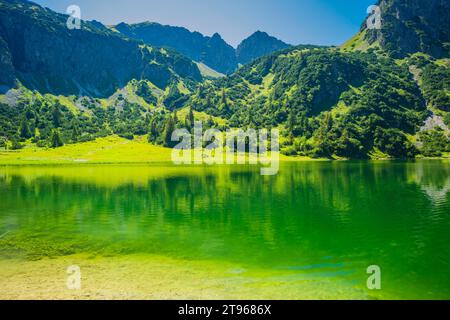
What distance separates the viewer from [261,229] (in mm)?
50844

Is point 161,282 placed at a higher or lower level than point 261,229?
higher

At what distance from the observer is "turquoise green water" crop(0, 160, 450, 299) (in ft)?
115

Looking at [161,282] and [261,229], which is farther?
[261,229]

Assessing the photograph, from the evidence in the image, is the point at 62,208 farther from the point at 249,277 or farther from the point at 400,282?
the point at 400,282

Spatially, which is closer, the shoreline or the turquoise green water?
the shoreline

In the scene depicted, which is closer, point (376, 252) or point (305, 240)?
point (376, 252)

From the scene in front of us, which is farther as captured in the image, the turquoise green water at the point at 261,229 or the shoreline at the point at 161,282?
the turquoise green water at the point at 261,229

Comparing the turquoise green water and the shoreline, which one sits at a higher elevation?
the shoreline

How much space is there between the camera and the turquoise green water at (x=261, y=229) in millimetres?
35006
